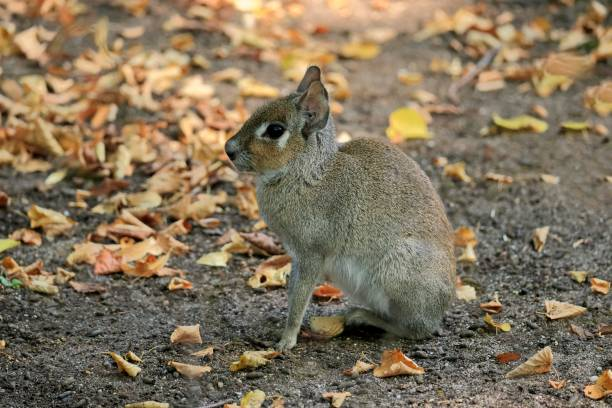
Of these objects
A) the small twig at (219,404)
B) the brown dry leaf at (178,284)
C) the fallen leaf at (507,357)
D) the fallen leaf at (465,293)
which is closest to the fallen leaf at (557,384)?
the fallen leaf at (507,357)

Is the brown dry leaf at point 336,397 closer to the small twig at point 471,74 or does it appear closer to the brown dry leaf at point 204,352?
the brown dry leaf at point 204,352

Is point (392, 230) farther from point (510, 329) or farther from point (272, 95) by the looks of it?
point (272, 95)

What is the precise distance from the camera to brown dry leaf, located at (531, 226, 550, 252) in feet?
21.1

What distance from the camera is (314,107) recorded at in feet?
16.6

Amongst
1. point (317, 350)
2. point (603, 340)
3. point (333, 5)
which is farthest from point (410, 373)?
point (333, 5)

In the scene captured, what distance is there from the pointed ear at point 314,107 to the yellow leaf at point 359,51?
4.60 meters

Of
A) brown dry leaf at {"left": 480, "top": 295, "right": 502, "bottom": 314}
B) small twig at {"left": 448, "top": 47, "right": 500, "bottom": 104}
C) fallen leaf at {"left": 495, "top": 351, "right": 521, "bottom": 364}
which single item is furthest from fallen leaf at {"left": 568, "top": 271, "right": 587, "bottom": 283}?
small twig at {"left": 448, "top": 47, "right": 500, "bottom": 104}

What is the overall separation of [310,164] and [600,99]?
425 centimetres

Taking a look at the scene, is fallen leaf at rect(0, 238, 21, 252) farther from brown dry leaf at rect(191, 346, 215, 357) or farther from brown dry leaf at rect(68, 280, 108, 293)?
brown dry leaf at rect(191, 346, 215, 357)

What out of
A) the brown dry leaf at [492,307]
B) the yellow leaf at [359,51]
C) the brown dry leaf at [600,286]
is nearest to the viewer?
the brown dry leaf at [492,307]

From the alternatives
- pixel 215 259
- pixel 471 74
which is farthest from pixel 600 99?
pixel 215 259

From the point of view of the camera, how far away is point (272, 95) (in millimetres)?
8625

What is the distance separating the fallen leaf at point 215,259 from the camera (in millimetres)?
6164

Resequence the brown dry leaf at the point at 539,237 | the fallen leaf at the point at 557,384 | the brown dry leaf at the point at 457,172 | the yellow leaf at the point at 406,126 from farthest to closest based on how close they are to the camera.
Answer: the yellow leaf at the point at 406,126, the brown dry leaf at the point at 457,172, the brown dry leaf at the point at 539,237, the fallen leaf at the point at 557,384
